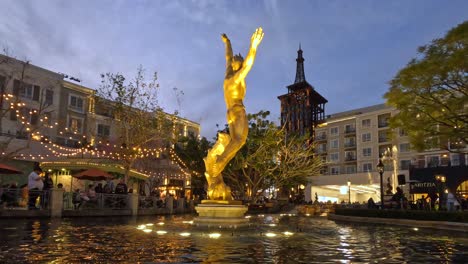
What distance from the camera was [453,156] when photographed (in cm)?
5134

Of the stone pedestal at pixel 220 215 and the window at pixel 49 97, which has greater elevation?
the window at pixel 49 97

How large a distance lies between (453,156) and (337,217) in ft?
115

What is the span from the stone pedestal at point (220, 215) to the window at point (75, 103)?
110 ft

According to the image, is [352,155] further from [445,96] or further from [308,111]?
[445,96]

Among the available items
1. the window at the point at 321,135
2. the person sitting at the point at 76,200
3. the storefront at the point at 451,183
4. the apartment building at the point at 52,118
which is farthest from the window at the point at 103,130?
the window at the point at 321,135

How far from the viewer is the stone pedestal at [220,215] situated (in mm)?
12047

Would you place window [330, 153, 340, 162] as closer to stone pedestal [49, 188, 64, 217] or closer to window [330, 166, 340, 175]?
window [330, 166, 340, 175]

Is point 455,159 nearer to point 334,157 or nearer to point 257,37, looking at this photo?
point 334,157

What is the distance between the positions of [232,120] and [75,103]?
33937mm

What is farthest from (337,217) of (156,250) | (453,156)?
(453,156)

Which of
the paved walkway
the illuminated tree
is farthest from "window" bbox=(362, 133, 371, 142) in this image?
the illuminated tree

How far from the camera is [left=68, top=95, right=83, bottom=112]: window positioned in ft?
137

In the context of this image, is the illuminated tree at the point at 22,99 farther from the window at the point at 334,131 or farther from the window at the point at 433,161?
the window at the point at 334,131

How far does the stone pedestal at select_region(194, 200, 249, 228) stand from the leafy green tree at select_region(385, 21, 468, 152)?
15.0 meters
